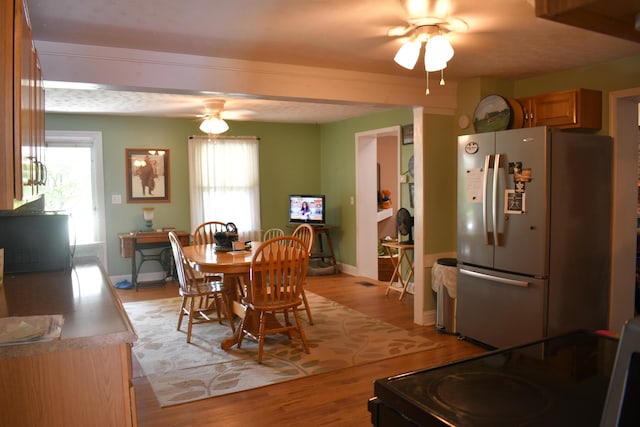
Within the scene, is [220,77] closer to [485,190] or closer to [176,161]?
[485,190]

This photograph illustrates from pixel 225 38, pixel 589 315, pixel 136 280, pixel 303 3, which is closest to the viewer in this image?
pixel 303 3

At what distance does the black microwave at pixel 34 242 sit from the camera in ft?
9.06

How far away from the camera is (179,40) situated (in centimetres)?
308

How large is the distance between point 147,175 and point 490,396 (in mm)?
6615

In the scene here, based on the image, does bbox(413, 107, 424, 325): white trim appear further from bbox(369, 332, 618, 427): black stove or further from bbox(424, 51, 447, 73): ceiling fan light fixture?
bbox(369, 332, 618, 427): black stove

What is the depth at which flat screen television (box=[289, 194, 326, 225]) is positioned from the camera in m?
7.27

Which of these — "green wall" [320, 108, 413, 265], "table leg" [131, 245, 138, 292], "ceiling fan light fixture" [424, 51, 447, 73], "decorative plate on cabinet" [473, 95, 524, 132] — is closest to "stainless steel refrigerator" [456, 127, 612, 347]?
"decorative plate on cabinet" [473, 95, 524, 132]

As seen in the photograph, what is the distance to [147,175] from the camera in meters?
6.89

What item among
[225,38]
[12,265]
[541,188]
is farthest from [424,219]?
[12,265]

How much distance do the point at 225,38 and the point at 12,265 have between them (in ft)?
6.15

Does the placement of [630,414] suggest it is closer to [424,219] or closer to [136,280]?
[424,219]

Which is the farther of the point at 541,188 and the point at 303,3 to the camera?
the point at 541,188

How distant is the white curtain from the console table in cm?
52

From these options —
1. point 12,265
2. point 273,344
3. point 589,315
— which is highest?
point 12,265
